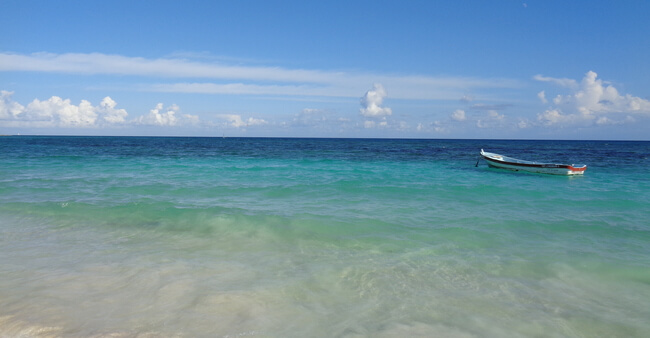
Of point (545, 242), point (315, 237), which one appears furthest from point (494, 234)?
point (315, 237)

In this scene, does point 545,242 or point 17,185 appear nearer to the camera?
point 545,242

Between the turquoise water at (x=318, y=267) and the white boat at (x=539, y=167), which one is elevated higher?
the white boat at (x=539, y=167)

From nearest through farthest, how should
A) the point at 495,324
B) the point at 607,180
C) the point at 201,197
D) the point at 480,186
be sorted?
the point at 495,324 → the point at 201,197 → the point at 480,186 → the point at 607,180

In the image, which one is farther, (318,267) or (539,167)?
(539,167)

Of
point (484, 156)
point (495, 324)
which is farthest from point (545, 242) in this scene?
point (484, 156)

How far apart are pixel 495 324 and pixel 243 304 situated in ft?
11.5

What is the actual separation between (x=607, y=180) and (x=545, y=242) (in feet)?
61.3

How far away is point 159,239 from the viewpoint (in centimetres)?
929

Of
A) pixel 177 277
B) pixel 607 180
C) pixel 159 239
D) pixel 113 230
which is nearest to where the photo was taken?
pixel 177 277

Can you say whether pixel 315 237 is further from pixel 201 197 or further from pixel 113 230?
pixel 201 197

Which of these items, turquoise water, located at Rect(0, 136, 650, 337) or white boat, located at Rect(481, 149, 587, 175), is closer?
turquoise water, located at Rect(0, 136, 650, 337)

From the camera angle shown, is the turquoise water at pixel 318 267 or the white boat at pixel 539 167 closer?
the turquoise water at pixel 318 267

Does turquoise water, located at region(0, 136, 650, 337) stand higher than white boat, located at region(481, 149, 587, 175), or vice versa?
white boat, located at region(481, 149, 587, 175)

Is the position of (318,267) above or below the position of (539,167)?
below
